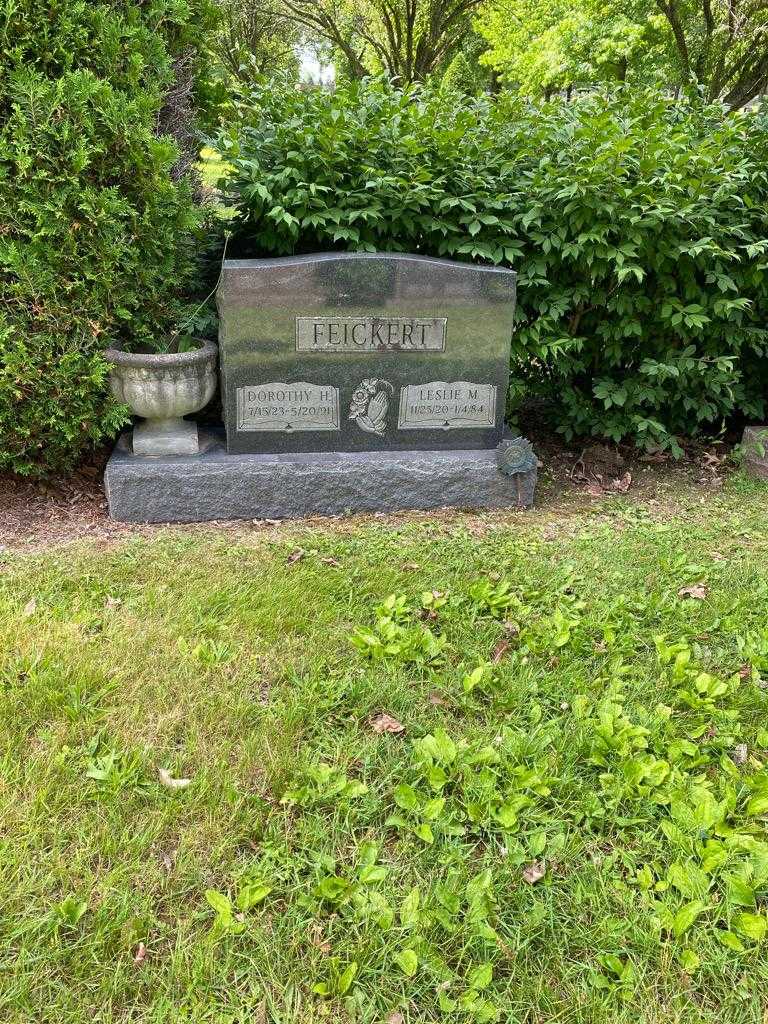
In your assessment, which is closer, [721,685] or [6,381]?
[721,685]

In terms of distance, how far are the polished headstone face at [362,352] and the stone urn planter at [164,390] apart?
13 centimetres

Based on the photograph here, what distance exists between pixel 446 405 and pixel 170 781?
268 cm

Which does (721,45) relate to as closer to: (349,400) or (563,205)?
(563,205)

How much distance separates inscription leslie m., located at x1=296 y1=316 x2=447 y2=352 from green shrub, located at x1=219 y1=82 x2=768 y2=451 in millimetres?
438

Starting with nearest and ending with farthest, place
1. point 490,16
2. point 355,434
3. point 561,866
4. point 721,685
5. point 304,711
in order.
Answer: point 561,866 → point 304,711 → point 721,685 → point 355,434 → point 490,16

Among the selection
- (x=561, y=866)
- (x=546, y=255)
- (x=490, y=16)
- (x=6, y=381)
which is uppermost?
(x=490, y=16)

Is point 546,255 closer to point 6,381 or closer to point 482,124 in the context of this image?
point 482,124

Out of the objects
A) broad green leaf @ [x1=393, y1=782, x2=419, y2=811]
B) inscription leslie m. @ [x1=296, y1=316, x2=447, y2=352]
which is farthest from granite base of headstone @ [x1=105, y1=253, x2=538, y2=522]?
broad green leaf @ [x1=393, y1=782, x2=419, y2=811]

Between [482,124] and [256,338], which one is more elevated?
[482,124]

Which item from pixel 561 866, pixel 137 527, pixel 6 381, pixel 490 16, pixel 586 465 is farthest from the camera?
pixel 490 16

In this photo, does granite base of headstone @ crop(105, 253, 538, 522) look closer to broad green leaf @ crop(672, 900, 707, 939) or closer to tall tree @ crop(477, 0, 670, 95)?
broad green leaf @ crop(672, 900, 707, 939)

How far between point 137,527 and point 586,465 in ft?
9.23

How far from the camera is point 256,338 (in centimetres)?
391

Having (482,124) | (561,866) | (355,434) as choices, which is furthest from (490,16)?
(561,866)
